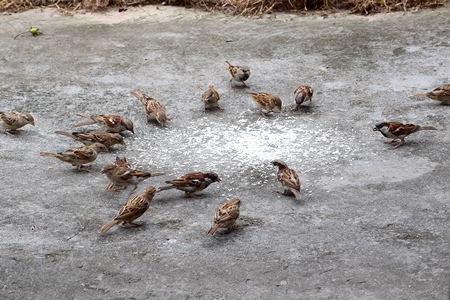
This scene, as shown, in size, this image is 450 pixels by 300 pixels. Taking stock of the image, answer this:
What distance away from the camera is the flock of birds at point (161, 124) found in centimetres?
572

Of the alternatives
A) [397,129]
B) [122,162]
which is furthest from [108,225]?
[397,129]

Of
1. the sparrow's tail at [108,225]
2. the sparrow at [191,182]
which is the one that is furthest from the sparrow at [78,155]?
the sparrow's tail at [108,225]

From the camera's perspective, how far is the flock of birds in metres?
5.72

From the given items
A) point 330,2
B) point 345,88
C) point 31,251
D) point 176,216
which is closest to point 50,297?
point 31,251

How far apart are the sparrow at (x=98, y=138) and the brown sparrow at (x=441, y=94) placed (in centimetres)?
346

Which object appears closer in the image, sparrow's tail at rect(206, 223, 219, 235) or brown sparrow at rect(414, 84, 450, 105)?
sparrow's tail at rect(206, 223, 219, 235)

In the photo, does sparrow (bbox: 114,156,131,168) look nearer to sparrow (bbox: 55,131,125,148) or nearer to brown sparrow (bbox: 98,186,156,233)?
sparrow (bbox: 55,131,125,148)

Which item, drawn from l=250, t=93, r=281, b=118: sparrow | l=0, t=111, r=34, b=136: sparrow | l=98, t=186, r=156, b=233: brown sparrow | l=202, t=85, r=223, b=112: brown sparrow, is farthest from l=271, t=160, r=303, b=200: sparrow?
l=0, t=111, r=34, b=136: sparrow

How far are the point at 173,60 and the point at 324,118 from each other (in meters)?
2.52

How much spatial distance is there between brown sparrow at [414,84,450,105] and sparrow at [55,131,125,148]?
3462 mm

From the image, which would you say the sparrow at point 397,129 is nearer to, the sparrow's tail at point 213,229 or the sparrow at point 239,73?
the sparrow at point 239,73

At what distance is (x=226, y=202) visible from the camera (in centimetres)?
611

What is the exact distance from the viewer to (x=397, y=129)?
6.97m

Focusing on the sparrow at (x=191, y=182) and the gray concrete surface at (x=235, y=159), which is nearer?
the gray concrete surface at (x=235, y=159)
